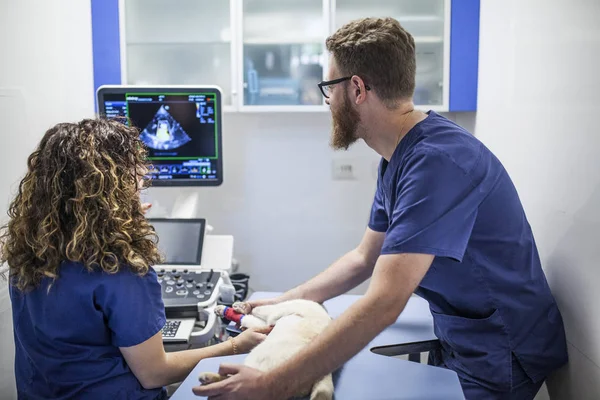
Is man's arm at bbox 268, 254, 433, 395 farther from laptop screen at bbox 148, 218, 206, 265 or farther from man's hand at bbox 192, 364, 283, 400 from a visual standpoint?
laptop screen at bbox 148, 218, 206, 265

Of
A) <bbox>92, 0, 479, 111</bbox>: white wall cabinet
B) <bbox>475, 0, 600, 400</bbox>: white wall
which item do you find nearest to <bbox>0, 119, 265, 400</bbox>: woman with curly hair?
<bbox>475, 0, 600, 400</bbox>: white wall

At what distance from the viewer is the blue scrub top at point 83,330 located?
116 centimetres

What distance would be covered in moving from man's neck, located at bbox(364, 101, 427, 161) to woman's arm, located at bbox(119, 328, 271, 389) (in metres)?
0.56

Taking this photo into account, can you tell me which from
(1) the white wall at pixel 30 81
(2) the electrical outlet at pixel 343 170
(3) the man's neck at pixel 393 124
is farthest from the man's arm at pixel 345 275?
(2) the electrical outlet at pixel 343 170

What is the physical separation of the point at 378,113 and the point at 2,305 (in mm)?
1107

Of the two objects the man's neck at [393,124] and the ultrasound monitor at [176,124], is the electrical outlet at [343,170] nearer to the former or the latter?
the ultrasound monitor at [176,124]

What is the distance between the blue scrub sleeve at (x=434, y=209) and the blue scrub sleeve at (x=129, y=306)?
491mm

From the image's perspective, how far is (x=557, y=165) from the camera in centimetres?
151

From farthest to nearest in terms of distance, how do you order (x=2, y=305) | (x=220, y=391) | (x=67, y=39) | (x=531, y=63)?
(x=67, y=39), (x=531, y=63), (x=2, y=305), (x=220, y=391)

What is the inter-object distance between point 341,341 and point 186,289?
768 mm

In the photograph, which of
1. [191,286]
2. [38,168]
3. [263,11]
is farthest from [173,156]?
[38,168]

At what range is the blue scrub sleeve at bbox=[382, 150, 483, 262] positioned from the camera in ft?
3.84

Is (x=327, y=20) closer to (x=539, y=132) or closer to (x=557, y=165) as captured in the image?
(x=539, y=132)

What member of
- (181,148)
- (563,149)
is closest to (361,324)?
(563,149)
